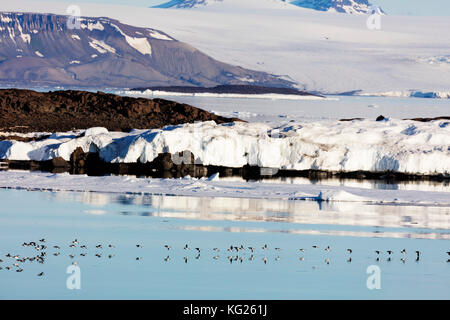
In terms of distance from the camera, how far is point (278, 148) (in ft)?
87.6

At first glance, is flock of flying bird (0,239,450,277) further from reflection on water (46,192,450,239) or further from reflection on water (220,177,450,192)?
reflection on water (220,177,450,192)

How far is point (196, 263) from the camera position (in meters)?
12.0

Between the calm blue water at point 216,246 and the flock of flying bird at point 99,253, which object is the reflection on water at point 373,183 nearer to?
the calm blue water at point 216,246

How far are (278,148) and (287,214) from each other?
31.0 feet

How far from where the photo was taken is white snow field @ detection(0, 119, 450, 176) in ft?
85.7

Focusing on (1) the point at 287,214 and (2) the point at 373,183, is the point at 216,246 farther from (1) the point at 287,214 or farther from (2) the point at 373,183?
(2) the point at 373,183

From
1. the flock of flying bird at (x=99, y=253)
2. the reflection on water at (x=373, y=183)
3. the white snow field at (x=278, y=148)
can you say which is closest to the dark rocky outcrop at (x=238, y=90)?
the white snow field at (x=278, y=148)

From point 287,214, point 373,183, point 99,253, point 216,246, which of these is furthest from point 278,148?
point 99,253

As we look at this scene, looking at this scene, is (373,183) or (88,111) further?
(88,111)

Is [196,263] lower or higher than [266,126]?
lower

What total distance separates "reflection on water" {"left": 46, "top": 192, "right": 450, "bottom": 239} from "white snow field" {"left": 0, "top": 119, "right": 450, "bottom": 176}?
20.7 feet

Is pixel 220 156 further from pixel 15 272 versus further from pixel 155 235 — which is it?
pixel 15 272

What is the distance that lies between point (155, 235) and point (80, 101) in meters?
30.9

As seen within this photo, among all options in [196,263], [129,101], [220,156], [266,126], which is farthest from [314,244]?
[129,101]
